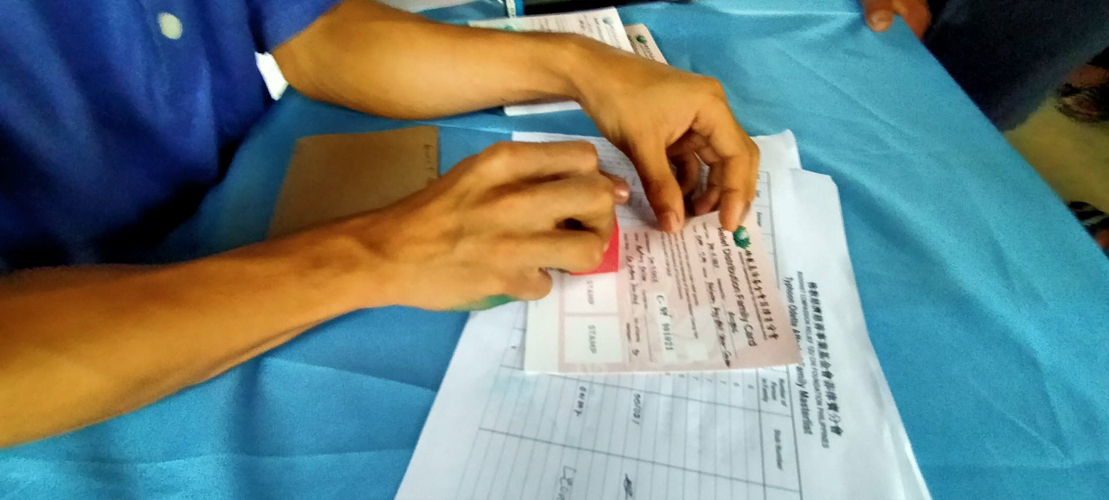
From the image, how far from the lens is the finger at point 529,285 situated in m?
0.39

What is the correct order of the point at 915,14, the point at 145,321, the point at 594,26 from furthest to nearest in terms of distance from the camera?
the point at 915,14 < the point at 594,26 < the point at 145,321

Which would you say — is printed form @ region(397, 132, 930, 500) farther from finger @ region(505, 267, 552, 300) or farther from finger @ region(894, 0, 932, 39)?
finger @ region(894, 0, 932, 39)

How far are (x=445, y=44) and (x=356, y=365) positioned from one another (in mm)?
312

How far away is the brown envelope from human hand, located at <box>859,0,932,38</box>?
1.78 ft

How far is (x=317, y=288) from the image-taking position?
363mm

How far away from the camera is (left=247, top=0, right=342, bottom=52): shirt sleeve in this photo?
526 mm

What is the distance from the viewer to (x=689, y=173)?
1.70ft

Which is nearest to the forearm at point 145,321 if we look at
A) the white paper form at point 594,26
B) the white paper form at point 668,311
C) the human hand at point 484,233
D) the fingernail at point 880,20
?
the human hand at point 484,233

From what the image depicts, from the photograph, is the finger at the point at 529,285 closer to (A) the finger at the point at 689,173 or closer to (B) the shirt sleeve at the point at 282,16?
(A) the finger at the point at 689,173

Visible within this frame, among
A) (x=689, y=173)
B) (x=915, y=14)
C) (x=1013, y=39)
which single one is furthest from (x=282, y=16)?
(x=1013, y=39)

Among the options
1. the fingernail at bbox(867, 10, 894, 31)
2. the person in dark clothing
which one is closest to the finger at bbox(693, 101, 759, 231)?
the fingernail at bbox(867, 10, 894, 31)

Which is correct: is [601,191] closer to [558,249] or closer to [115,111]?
[558,249]

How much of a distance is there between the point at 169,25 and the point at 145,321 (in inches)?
10.6

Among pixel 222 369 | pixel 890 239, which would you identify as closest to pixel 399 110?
pixel 222 369
